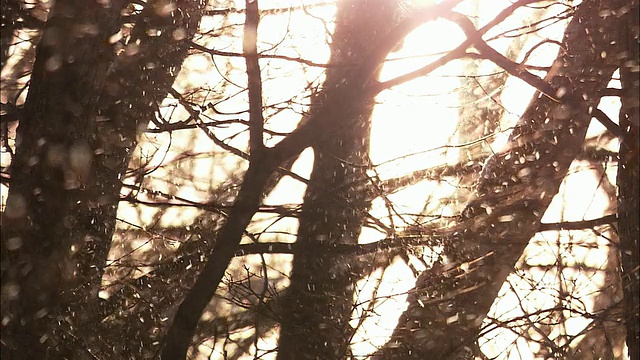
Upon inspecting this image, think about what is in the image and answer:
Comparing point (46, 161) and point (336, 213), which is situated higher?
point (336, 213)

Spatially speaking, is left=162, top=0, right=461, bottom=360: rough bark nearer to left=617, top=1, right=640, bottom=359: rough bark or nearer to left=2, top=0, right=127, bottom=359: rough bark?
left=2, top=0, right=127, bottom=359: rough bark

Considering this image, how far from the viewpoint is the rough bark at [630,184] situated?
2.76 metres

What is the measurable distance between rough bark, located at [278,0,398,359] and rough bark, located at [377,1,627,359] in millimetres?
393

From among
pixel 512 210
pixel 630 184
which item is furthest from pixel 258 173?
pixel 630 184

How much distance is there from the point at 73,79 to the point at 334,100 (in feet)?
3.55

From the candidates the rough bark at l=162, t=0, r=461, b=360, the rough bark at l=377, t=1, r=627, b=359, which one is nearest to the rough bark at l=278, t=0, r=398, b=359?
the rough bark at l=162, t=0, r=461, b=360

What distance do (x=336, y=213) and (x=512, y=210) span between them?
0.95 meters

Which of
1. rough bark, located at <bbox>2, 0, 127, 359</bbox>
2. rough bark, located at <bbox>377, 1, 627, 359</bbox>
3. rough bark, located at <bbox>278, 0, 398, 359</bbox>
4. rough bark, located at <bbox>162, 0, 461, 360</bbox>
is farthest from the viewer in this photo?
rough bark, located at <bbox>278, 0, 398, 359</bbox>

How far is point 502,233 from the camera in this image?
10.6ft

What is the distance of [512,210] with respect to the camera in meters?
3.25

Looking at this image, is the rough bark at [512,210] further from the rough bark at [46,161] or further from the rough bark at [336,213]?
the rough bark at [46,161]

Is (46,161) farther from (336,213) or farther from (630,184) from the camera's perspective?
(630,184)

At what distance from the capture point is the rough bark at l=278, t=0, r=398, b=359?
3.48m

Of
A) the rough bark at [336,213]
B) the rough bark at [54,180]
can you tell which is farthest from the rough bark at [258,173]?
the rough bark at [54,180]
